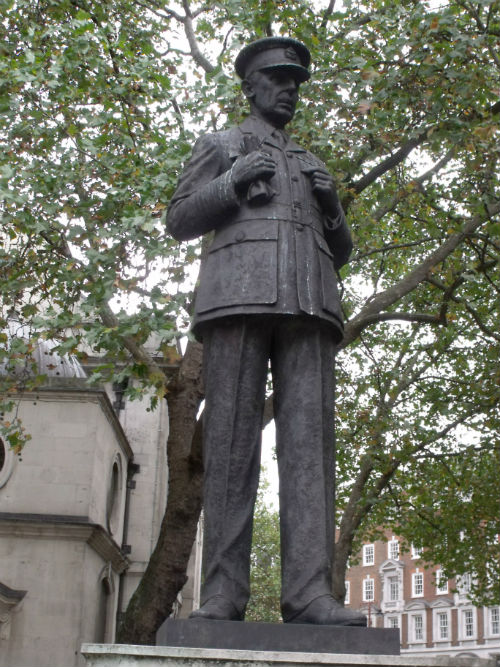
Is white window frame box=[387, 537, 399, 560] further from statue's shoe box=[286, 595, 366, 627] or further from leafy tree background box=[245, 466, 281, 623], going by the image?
statue's shoe box=[286, 595, 366, 627]

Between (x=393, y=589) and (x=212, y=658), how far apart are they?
70341mm

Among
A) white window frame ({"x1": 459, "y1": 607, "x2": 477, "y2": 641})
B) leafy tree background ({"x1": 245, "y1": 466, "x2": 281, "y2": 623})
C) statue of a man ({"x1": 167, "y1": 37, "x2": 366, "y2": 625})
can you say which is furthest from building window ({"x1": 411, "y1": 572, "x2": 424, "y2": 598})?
statue of a man ({"x1": 167, "y1": 37, "x2": 366, "y2": 625})

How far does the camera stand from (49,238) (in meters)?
12.7

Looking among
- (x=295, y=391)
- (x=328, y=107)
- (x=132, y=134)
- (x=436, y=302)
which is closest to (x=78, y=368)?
(x=436, y=302)

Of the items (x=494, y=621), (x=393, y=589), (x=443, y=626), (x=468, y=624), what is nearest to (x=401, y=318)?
(x=494, y=621)

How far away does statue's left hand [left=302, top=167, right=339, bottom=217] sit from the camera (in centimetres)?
480

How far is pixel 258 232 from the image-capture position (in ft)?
15.1

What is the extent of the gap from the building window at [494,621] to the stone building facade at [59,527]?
1663 inches

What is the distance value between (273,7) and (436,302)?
760 cm

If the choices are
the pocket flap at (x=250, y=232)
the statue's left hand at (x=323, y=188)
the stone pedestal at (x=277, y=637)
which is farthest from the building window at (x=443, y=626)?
the stone pedestal at (x=277, y=637)

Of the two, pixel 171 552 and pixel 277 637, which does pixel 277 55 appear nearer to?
pixel 277 637

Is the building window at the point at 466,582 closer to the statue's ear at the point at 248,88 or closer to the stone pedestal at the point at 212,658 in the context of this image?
the statue's ear at the point at 248,88

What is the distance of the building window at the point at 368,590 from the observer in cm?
7144

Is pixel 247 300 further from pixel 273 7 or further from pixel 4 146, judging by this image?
pixel 273 7
